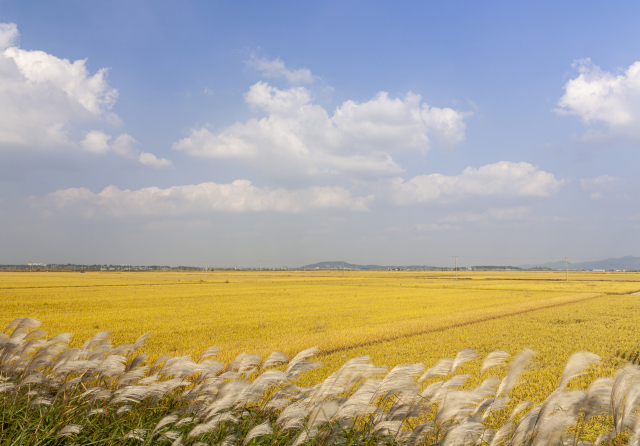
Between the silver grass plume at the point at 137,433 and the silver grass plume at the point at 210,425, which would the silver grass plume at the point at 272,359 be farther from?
the silver grass plume at the point at 137,433

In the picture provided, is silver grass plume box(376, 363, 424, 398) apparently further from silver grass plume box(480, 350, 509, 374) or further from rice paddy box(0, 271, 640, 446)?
silver grass plume box(480, 350, 509, 374)

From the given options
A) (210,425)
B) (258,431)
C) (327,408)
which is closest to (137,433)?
(210,425)

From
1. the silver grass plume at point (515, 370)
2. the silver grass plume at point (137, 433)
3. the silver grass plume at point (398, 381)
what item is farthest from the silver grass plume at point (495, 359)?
the silver grass plume at point (137, 433)

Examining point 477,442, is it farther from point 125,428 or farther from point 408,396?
point 125,428

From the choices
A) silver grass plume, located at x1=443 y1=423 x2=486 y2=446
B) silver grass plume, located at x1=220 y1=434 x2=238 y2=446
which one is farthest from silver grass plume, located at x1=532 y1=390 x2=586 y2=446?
silver grass plume, located at x1=220 y1=434 x2=238 y2=446

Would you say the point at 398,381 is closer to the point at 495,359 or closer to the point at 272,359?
the point at 495,359

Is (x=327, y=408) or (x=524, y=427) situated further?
(x=327, y=408)

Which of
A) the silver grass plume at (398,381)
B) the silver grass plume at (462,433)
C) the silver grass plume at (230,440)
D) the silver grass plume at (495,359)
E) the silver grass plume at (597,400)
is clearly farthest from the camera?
the silver grass plume at (230,440)

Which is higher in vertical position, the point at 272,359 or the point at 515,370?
the point at 515,370

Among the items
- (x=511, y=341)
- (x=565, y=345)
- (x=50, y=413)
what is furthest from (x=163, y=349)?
(x=565, y=345)

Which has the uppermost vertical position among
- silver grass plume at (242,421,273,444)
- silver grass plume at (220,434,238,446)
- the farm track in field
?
silver grass plume at (242,421,273,444)

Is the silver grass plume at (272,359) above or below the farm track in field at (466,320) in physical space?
above

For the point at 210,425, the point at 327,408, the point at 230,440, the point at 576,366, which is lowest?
the point at 230,440

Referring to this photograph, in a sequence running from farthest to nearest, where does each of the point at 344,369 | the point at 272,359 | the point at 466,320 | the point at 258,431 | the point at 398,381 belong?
the point at 466,320 < the point at 272,359 < the point at 344,369 < the point at 398,381 < the point at 258,431
